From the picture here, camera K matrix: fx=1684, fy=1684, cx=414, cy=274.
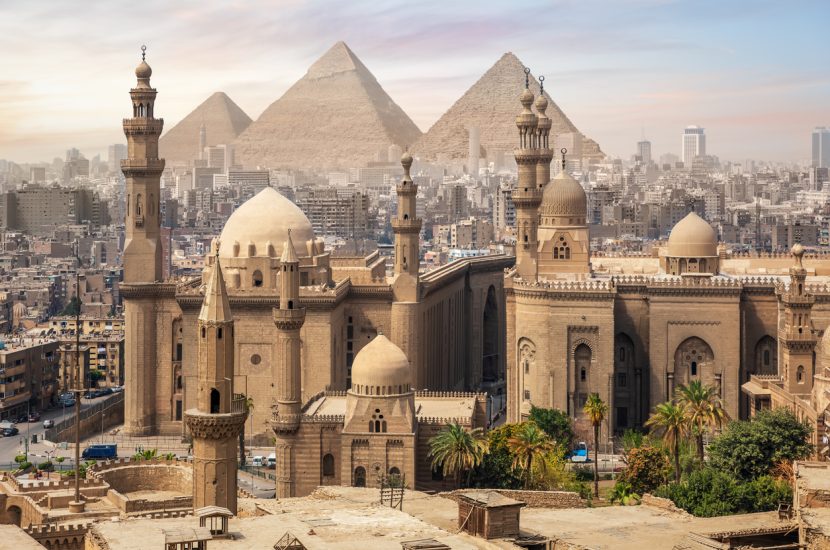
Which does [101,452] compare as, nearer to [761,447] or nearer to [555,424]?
[555,424]

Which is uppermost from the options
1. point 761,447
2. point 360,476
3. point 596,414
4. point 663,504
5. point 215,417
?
point 215,417

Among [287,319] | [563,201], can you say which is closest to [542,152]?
[563,201]

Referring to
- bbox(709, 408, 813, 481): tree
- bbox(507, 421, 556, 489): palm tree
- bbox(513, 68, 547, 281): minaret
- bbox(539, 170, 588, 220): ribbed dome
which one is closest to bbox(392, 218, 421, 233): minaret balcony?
bbox(513, 68, 547, 281): minaret

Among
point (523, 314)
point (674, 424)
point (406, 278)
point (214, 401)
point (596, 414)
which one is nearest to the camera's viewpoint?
point (214, 401)

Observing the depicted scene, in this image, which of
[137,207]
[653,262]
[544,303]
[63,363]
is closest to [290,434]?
[544,303]

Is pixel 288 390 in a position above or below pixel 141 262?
below

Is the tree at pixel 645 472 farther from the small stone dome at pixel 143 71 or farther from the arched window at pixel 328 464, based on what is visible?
the small stone dome at pixel 143 71

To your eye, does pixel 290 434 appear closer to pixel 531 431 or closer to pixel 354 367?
pixel 354 367

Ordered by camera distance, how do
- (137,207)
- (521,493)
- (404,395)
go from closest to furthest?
(521,493), (404,395), (137,207)
